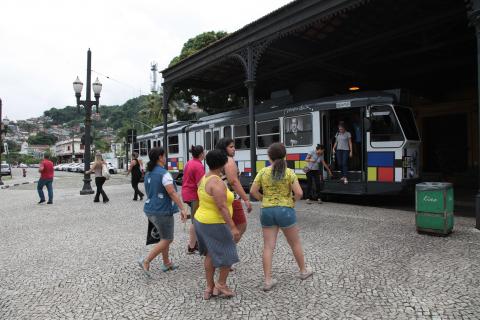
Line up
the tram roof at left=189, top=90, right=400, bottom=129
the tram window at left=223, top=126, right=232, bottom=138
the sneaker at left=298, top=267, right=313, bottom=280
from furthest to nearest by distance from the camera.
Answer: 1. the tram window at left=223, top=126, right=232, bottom=138
2. the tram roof at left=189, top=90, right=400, bottom=129
3. the sneaker at left=298, top=267, right=313, bottom=280

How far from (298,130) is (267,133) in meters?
1.35

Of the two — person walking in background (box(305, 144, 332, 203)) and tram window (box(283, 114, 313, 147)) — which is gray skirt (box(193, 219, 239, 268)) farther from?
tram window (box(283, 114, 313, 147))

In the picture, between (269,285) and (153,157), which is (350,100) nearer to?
(153,157)

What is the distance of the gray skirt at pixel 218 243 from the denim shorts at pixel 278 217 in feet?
1.73

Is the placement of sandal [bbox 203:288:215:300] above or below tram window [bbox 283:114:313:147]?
below

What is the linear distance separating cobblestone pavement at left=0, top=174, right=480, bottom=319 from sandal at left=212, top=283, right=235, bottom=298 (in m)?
0.07

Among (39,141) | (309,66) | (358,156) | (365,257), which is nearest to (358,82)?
(309,66)

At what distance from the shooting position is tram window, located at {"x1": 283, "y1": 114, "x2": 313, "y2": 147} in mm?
9969

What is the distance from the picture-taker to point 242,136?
12227mm

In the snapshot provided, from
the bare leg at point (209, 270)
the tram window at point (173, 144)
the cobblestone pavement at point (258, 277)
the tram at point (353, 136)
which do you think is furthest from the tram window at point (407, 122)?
the tram window at point (173, 144)

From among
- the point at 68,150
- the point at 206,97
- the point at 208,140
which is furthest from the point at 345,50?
the point at 68,150

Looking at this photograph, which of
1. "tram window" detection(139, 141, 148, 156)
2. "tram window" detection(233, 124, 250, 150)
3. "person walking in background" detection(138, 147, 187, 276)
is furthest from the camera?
"tram window" detection(139, 141, 148, 156)

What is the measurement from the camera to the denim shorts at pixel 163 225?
13.1 feet

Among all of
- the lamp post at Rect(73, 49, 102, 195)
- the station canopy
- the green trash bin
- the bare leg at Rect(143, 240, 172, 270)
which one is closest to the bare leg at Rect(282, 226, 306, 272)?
the bare leg at Rect(143, 240, 172, 270)
